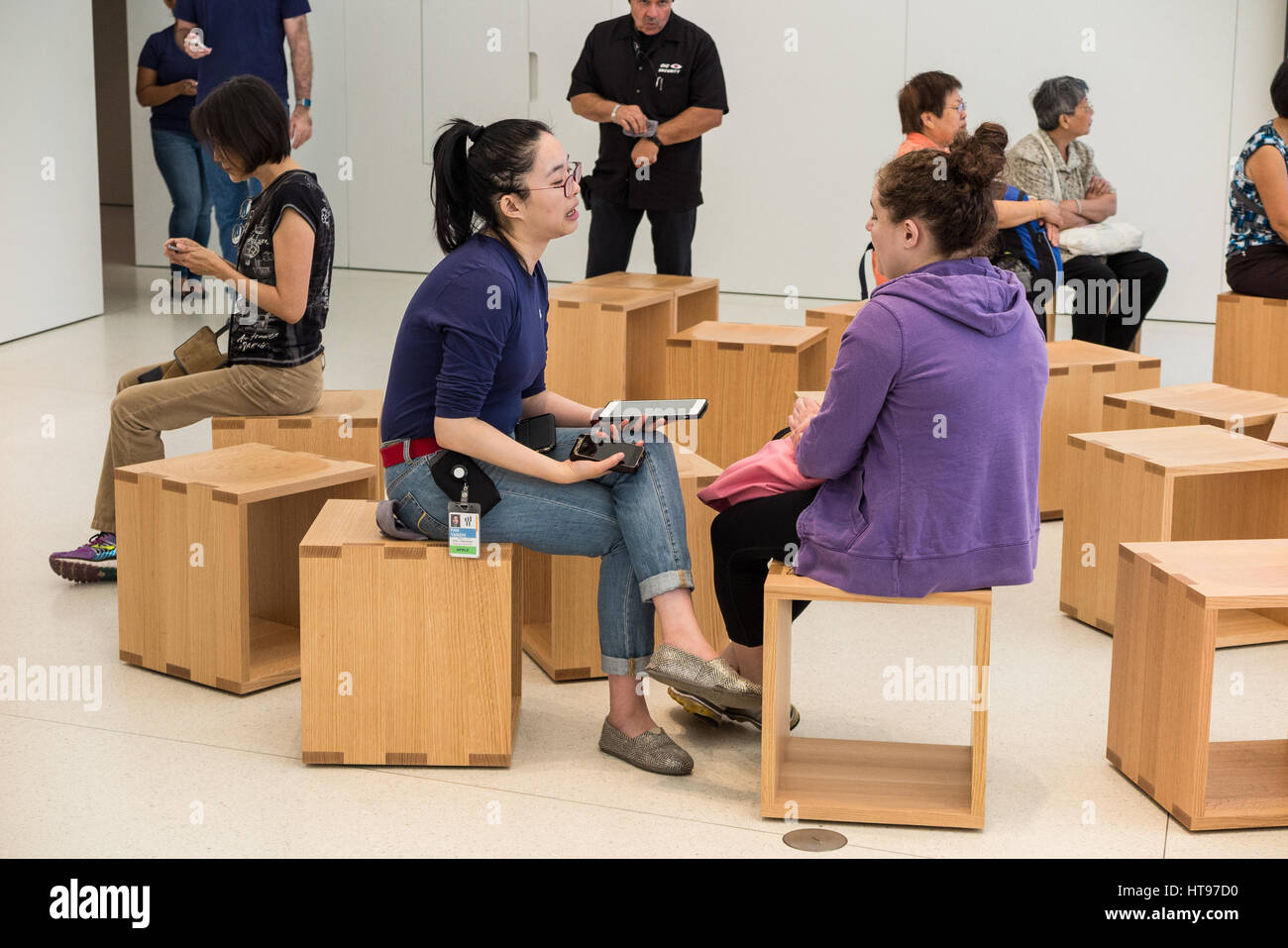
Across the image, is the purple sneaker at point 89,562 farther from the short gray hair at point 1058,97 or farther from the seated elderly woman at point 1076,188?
the short gray hair at point 1058,97

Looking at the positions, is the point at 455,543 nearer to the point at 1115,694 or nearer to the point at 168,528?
the point at 168,528

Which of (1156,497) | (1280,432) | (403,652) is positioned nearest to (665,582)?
(403,652)

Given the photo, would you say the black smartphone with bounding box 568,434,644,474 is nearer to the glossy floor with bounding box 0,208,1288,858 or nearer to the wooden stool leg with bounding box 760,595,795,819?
the wooden stool leg with bounding box 760,595,795,819

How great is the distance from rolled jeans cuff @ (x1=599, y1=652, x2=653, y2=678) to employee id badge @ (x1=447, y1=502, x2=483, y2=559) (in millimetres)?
331

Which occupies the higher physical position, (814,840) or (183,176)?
(183,176)

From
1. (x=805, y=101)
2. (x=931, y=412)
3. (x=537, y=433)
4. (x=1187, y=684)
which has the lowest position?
(x=1187, y=684)

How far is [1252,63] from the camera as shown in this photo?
289 inches

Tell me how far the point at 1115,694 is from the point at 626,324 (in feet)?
7.58

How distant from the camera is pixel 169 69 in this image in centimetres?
761

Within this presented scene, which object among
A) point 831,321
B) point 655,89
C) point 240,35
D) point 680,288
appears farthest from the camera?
point 240,35

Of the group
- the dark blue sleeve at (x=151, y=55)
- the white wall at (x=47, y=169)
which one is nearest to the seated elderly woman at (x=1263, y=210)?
the white wall at (x=47, y=169)

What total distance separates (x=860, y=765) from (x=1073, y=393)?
1.93m

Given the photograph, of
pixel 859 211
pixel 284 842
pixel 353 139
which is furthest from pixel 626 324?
pixel 353 139

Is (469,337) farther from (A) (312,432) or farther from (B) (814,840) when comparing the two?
(A) (312,432)
